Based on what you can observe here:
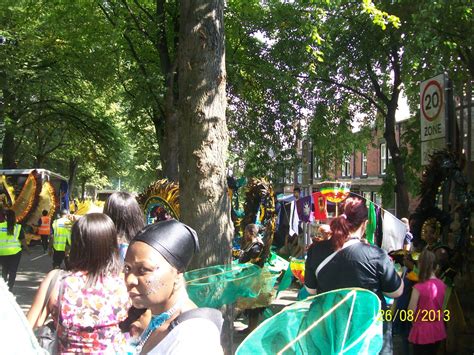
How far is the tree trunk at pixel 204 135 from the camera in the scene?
4.36m

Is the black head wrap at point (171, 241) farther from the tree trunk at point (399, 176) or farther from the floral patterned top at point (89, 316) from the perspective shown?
the tree trunk at point (399, 176)

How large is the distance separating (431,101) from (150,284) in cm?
550

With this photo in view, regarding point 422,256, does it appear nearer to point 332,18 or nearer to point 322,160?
point 332,18

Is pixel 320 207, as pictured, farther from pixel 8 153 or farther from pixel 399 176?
pixel 8 153

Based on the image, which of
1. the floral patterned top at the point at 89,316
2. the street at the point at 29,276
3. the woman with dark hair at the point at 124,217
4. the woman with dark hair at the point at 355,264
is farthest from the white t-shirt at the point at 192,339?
the street at the point at 29,276

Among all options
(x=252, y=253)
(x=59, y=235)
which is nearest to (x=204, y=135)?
(x=252, y=253)

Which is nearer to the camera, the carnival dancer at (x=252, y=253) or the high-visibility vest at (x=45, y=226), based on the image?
the carnival dancer at (x=252, y=253)

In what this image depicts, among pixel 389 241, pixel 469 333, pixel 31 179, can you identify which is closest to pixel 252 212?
pixel 389 241

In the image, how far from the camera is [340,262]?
4.18 meters

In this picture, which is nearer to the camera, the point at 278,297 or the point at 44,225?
the point at 278,297

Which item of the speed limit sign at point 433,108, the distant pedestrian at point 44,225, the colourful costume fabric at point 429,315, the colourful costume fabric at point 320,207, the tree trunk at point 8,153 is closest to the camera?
the colourful costume fabric at point 429,315

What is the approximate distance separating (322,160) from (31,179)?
34.2 ft

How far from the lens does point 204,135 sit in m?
4.36

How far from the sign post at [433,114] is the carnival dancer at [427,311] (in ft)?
5.22
